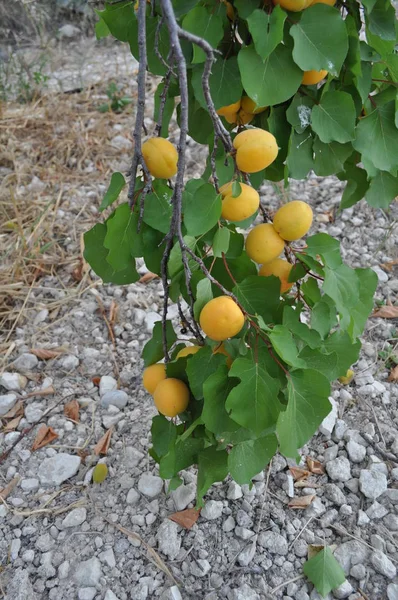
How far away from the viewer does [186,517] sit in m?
1.32

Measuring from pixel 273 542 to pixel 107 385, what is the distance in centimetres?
66

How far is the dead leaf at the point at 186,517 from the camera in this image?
51.8 inches

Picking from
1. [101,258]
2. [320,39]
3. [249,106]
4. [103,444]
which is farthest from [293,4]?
[103,444]

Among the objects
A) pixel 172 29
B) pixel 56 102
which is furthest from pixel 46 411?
pixel 56 102

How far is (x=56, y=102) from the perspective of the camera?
3.05 metres

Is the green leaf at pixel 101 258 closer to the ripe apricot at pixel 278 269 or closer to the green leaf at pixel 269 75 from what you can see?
the ripe apricot at pixel 278 269

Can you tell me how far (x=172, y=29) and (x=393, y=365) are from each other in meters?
1.25

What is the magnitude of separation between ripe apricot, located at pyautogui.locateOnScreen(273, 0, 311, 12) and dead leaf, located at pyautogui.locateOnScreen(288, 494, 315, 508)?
1.03 metres

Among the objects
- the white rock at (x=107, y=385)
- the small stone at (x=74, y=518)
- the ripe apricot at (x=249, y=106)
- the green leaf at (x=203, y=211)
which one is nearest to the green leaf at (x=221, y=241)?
the green leaf at (x=203, y=211)

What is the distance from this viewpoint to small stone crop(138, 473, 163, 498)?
139 cm

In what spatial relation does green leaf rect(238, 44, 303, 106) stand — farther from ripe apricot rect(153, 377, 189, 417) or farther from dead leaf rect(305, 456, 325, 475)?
dead leaf rect(305, 456, 325, 475)

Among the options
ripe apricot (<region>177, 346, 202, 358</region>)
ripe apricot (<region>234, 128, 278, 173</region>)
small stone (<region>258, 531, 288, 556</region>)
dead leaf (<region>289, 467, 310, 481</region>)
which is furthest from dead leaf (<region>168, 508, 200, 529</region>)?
ripe apricot (<region>234, 128, 278, 173</region>)

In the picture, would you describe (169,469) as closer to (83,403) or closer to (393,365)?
(83,403)

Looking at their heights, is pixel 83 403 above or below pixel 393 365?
below
